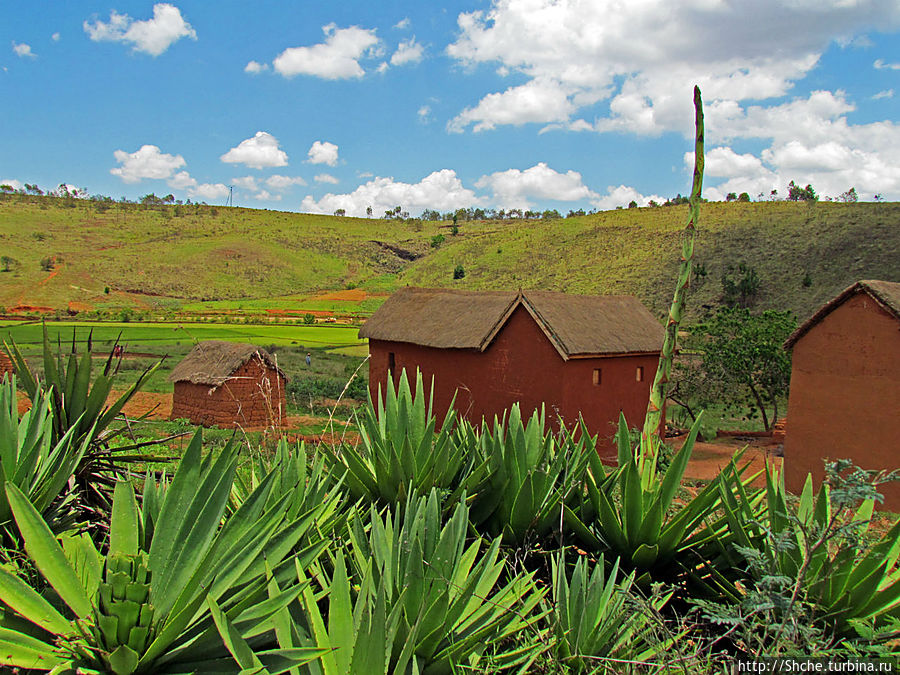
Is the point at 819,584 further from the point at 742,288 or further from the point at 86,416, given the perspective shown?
the point at 742,288

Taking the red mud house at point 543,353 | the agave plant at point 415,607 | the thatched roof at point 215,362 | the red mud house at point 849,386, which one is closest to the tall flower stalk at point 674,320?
the agave plant at point 415,607

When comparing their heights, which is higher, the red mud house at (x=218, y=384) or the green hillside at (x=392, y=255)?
the green hillside at (x=392, y=255)

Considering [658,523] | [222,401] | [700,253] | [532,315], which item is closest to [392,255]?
[700,253]

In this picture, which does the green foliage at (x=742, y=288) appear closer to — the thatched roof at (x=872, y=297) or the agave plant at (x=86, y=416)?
the thatched roof at (x=872, y=297)

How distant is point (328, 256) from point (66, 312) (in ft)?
145

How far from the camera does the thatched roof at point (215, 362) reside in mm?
18766

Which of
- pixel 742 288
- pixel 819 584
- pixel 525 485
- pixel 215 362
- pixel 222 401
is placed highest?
pixel 742 288

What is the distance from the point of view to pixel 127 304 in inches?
2159

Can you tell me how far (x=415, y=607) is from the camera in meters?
1.99

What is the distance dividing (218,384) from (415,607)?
17424mm

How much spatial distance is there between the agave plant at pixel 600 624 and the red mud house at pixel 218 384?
16.5 m

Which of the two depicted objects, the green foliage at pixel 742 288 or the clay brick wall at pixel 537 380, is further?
the green foliage at pixel 742 288

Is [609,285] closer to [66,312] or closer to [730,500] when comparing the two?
[66,312]

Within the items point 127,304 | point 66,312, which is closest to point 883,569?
point 66,312
